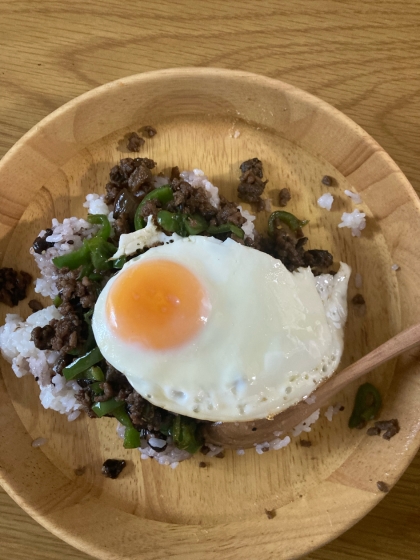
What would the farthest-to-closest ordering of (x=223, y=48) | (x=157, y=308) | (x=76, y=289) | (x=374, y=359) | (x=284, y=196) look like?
1. (x=223, y=48)
2. (x=284, y=196)
3. (x=76, y=289)
4. (x=374, y=359)
5. (x=157, y=308)

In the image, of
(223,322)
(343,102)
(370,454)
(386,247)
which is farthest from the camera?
(343,102)

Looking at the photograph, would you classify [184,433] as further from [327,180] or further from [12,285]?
[327,180]

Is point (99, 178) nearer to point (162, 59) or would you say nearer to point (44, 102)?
point (44, 102)

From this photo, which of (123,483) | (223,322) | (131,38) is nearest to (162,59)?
(131,38)

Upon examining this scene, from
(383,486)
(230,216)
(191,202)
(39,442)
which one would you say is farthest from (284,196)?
(39,442)

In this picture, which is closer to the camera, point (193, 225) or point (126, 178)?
point (193, 225)

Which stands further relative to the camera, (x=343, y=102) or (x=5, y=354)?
(x=343, y=102)

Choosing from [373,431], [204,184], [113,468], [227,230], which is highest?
[204,184]

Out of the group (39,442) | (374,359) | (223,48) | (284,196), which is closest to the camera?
(374,359)
